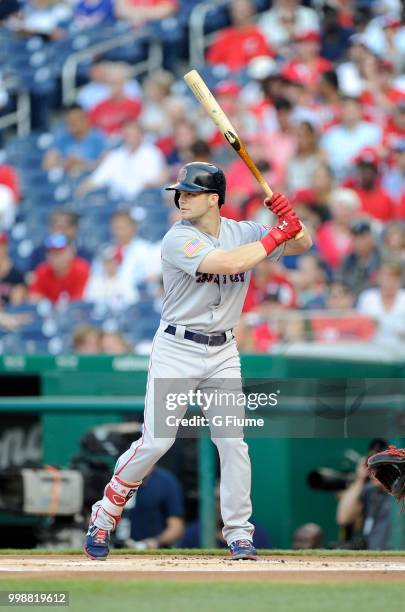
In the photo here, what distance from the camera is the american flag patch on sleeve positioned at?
208 inches

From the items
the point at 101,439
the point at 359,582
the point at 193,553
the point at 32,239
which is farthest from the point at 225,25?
the point at 359,582

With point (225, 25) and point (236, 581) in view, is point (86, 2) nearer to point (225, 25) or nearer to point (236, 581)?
point (225, 25)

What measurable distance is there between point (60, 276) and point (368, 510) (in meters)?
4.41

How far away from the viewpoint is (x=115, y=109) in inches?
505

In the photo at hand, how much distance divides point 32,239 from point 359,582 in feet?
24.9

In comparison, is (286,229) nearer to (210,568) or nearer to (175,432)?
(175,432)

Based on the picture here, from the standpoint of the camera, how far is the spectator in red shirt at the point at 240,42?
12.7 meters

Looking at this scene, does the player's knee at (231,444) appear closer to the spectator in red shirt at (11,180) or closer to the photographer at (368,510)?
the photographer at (368,510)

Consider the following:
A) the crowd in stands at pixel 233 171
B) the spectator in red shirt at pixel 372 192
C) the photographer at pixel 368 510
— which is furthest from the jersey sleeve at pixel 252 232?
the spectator in red shirt at pixel 372 192

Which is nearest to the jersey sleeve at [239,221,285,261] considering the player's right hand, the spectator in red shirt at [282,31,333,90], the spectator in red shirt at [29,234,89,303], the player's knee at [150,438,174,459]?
the player's right hand

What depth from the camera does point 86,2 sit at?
556 inches

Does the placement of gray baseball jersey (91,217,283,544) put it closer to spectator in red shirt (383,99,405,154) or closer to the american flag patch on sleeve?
the american flag patch on sleeve

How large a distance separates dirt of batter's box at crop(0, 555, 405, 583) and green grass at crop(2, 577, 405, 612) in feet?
0.51

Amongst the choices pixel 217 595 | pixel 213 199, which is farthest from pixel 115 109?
pixel 217 595
